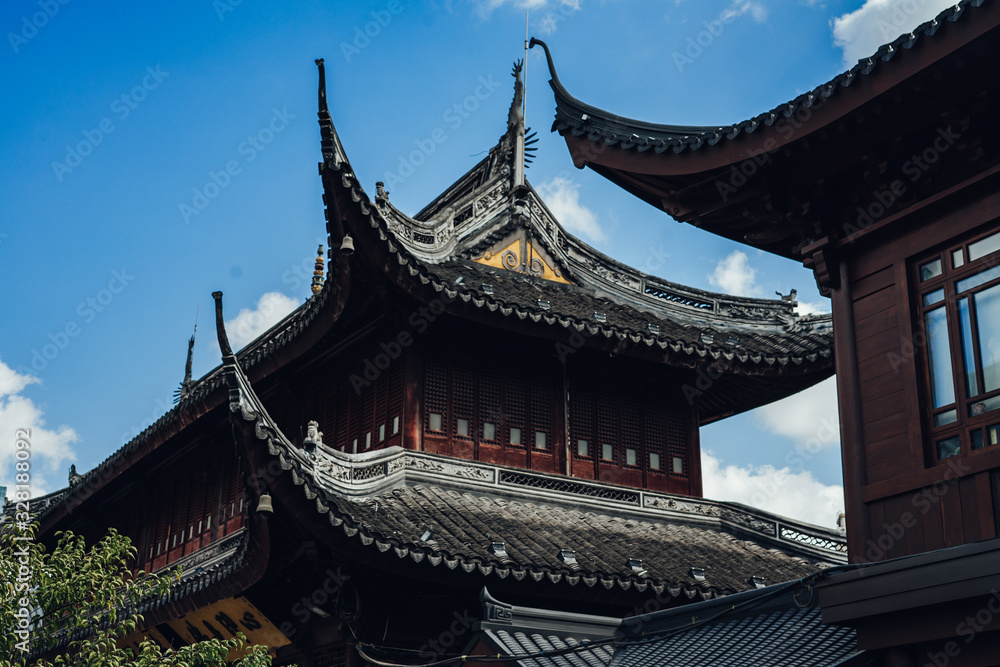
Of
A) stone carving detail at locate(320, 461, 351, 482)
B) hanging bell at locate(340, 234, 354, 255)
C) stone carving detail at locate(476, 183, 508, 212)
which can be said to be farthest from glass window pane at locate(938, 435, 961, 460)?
stone carving detail at locate(476, 183, 508, 212)

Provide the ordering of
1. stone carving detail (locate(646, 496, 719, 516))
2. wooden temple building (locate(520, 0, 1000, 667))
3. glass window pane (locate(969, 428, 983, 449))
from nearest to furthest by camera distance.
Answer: wooden temple building (locate(520, 0, 1000, 667)) < glass window pane (locate(969, 428, 983, 449)) < stone carving detail (locate(646, 496, 719, 516))

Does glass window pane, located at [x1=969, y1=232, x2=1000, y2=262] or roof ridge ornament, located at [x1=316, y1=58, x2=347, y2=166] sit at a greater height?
roof ridge ornament, located at [x1=316, y1=58, x2=347, y2=166]

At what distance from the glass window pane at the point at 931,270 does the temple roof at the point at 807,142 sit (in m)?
0.56

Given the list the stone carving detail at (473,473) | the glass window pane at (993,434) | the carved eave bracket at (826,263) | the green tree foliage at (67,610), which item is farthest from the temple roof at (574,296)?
the glass window pane at (993,434)

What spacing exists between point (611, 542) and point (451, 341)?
337cm

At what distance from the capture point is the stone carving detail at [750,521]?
16031mm

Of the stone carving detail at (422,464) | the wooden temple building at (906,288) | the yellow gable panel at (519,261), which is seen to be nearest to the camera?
the wooden temple building at (906,288)

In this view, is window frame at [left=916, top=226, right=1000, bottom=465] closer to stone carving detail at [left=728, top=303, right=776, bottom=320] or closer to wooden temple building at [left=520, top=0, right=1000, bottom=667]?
wooden temple building at [left=520, top=0, right=1000, bottom=667]

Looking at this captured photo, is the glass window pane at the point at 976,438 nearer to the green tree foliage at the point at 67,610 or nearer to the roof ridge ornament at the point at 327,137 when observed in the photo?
the green tree foliage at the point at 67,610

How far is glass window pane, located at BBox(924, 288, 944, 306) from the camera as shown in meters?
7.90

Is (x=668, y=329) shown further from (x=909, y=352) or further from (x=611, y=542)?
(x=909, y=352)

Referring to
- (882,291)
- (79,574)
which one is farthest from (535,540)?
(882,291)

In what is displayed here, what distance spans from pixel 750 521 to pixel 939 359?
870 centimetres

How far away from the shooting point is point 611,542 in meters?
14.1
